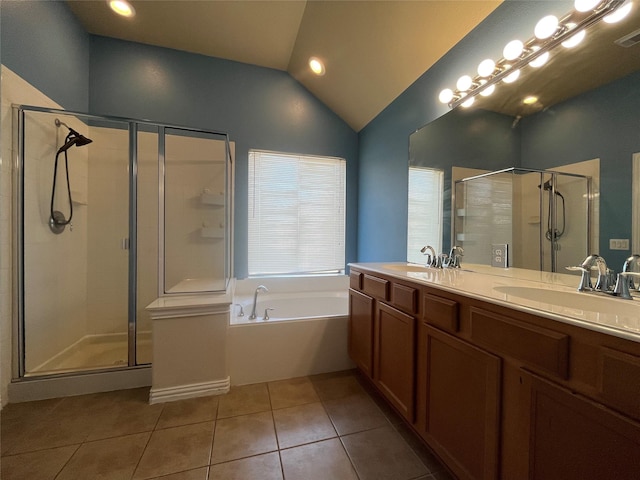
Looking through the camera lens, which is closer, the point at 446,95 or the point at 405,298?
the point at 405,298

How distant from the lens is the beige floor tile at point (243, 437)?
1275mm

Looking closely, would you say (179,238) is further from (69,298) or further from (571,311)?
(571,311)

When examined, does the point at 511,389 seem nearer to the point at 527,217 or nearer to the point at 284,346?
the point at 527,217

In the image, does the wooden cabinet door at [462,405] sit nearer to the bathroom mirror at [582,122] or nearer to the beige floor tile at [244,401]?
the bathroom mirror at [582,122]

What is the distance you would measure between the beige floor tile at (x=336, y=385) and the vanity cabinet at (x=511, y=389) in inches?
19.1

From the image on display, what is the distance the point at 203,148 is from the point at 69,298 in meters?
1.80

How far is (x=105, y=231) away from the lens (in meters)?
2.46

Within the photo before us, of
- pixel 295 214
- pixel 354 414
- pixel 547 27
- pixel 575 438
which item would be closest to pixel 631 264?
pixel 575 438

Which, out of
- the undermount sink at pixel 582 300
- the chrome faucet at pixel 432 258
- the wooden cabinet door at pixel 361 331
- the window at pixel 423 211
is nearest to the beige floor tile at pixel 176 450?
the wooden cabinet door at pixel 361 331

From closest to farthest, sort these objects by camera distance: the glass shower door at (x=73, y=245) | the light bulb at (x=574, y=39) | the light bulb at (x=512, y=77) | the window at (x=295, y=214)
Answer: the light bulb at (x=574, y=39)
the light bulb at (x=512, y=77)
the glass shower door at (x=73, y=245)
the window at (x=295, y=214)

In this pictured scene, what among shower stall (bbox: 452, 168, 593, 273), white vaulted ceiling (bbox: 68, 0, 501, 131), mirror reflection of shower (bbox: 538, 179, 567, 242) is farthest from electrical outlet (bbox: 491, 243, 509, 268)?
white vaulted ceiling (bbox: 68, 0, 501, 131)

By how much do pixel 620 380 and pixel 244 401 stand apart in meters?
1.79

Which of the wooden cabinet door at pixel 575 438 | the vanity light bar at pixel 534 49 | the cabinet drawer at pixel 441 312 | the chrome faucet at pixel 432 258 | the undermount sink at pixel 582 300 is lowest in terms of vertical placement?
the wooden cabinet door at pixel 575 438

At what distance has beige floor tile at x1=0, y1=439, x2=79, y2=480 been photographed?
114cm
